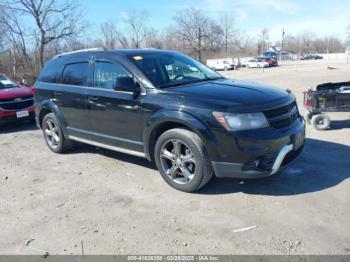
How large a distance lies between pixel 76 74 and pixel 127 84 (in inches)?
61.2

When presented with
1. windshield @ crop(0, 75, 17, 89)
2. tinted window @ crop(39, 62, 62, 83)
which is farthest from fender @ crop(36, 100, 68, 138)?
windshield @ crop(0, 75, 17, 89)

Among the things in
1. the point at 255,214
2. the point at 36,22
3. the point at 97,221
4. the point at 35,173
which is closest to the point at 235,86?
the point at 255,214

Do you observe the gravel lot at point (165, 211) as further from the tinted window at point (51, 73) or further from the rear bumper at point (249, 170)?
the tinted window at point (51, 73)

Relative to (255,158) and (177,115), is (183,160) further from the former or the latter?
(255,158)

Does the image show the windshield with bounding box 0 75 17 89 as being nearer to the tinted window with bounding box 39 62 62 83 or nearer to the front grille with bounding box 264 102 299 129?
the tinted window with bounding box 39 62 62 83

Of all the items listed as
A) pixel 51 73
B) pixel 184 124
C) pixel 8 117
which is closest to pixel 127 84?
pixel 184 124

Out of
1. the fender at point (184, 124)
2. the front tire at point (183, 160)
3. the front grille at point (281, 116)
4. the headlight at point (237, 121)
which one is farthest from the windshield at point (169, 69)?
the front grille at point (281, 116)

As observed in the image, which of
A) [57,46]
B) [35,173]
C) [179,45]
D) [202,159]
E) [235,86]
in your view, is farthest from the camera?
[179,45]

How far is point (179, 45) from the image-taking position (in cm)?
7075

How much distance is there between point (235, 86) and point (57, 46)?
31.2m

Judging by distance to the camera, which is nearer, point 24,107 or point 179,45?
point 24,107

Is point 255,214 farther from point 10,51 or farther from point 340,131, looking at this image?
point 10,51

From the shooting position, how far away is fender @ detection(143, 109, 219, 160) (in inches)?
160

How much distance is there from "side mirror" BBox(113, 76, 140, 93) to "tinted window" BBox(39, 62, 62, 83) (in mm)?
2075
